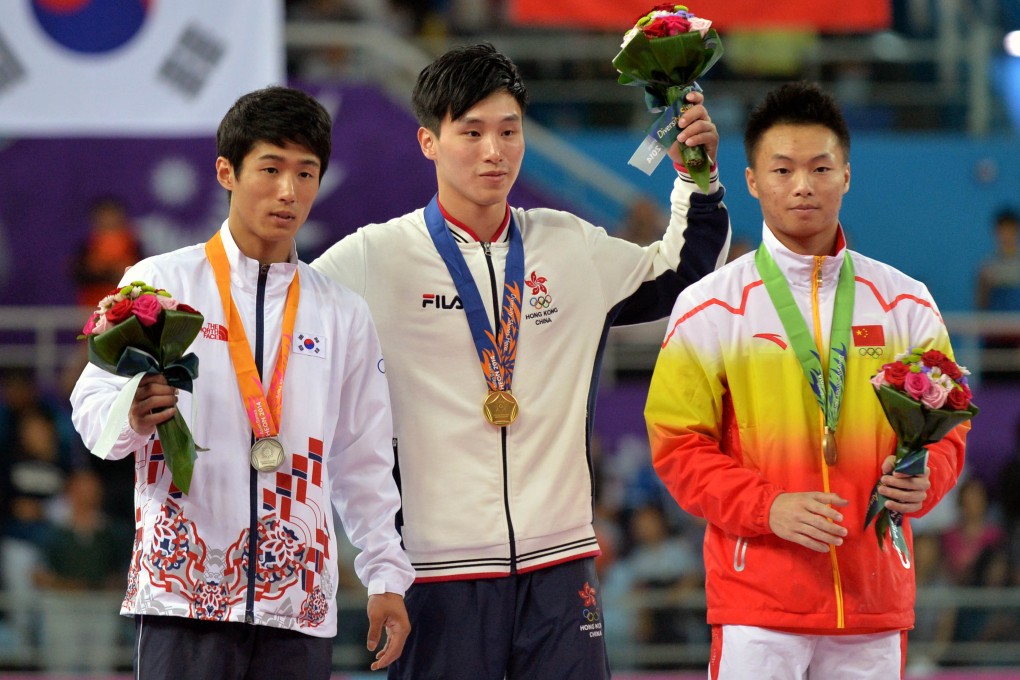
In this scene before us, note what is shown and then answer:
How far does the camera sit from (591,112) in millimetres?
12133

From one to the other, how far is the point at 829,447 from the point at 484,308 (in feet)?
3.33

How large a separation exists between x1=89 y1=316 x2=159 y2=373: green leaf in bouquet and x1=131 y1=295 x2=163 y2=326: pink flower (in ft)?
0.05

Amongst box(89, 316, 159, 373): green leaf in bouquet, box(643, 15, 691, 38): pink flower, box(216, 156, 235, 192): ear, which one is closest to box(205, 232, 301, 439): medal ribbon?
box(216, 156, 235, 192): ear

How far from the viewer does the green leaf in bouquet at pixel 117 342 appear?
345 cm

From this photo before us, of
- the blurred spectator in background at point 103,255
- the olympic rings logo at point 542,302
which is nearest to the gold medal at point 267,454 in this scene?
the olympic rings logo at point 542,302

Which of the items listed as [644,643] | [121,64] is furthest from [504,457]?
[644,643]

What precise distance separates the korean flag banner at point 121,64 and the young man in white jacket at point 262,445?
3.61 metres

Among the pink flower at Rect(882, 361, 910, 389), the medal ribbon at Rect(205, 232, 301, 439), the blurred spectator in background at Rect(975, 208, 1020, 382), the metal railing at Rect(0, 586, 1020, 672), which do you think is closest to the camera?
the medal ribbon at Rect(205, 232, 301, 439)

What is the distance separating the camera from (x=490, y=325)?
4160 mm

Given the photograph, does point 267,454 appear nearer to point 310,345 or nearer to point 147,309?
point 310,345

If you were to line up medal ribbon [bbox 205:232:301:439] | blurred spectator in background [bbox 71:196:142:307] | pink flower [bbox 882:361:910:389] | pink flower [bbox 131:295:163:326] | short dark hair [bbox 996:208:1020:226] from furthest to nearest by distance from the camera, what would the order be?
1. short dark hair [bbox 996:208:1020:226]
2. blurred spectator in background [bbox 71:196:142:307]
3. pink flower [bbox 882:361:910:389]
4. medal ribbon [bbox 205:232:301:439]
5. pink flower [bbox 131:295:163:326]

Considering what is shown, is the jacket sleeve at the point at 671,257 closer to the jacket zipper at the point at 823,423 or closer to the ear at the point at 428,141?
the jacket zipper at the point at 823,423

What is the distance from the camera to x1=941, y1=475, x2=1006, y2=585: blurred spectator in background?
8.54 m

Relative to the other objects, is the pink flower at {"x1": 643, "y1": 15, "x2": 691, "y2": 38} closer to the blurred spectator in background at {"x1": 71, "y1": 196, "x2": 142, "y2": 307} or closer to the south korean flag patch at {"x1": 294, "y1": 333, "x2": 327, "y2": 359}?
the south korean flag patch at {"x1": 294, "y1": 333, "x2": 327, "y2": 359}
